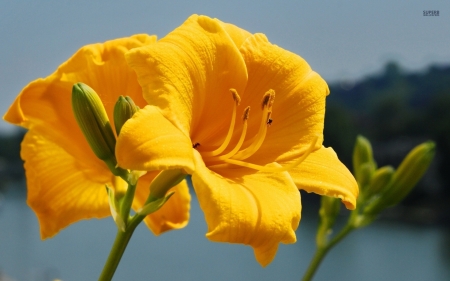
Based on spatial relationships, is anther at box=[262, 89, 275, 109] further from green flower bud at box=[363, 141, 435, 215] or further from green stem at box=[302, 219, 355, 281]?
green flower bud at box=[363, 141, 435, 215]

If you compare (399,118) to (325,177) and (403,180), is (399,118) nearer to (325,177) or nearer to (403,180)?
(403,180)

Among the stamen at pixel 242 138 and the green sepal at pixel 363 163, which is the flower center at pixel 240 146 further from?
the green sepal at pixel 363 163

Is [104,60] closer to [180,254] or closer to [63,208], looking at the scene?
[63,208]

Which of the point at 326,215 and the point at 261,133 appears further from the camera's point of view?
the point at 326,215

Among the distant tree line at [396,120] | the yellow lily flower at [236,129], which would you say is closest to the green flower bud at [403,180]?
the yellow lily flower at [236,129]

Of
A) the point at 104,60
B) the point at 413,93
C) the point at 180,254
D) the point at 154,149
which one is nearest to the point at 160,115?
the point at 154,149

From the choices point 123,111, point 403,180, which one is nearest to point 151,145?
point 123,111
